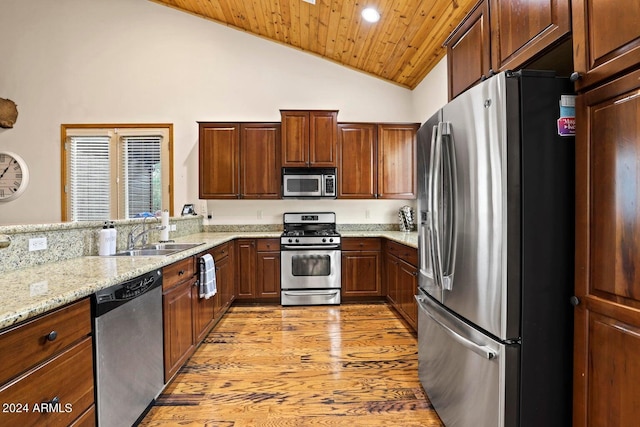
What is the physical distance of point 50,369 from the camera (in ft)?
3.53

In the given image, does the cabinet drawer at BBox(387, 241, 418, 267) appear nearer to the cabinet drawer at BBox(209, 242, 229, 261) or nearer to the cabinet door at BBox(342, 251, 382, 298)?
the cabinet door at BBox(342, 251, 382, 298)

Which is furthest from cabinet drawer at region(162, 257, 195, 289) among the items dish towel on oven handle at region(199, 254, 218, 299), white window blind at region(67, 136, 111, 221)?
white window blind at region(67, 136, 111, 221)

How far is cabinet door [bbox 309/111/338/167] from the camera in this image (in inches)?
157

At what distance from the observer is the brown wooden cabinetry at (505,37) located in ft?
4.22

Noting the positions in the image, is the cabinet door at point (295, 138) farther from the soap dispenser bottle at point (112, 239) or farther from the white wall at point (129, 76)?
the soap dispenser bottle at point (112, 239)

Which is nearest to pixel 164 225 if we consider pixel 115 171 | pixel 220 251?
pixel 220 251

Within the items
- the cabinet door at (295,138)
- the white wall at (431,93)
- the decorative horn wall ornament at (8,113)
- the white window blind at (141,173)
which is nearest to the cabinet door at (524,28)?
the white wall at (431,93)

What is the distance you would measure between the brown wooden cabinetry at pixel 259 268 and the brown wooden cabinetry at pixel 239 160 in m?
0.68

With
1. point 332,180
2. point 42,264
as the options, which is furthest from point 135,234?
point 332,180

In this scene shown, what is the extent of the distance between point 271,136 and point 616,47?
351 cm

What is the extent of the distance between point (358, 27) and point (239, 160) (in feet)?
7.02

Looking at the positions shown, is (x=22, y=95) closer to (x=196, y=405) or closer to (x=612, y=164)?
(x=196, y=405)

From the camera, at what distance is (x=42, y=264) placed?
69.8 inches

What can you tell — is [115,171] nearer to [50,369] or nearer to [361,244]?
[361,244]
